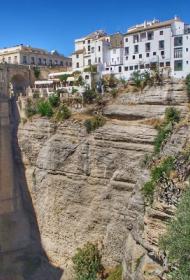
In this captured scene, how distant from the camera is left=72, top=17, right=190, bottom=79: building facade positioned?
29333 millimetres

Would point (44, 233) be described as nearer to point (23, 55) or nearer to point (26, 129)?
point (26, 129)

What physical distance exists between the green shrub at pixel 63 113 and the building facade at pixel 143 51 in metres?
5.54

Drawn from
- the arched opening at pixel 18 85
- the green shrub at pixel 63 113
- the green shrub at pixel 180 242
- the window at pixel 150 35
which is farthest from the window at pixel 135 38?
the green shrub at pixel 180 242

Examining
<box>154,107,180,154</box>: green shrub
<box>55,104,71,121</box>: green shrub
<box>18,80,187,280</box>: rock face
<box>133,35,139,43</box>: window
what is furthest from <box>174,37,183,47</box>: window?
<box>55,104,71,121</box>: green shrub

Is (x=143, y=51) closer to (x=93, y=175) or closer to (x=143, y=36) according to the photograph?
(x=143, y=36)

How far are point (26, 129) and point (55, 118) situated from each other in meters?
2.64

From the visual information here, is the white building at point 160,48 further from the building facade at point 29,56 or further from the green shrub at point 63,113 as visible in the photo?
the building facade at point 29,56

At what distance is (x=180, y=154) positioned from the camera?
61.9ft

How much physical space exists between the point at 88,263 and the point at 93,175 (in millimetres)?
5189

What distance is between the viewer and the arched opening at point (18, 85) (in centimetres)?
3422

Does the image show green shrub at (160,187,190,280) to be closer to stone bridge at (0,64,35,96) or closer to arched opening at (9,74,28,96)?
stone bridge at (0,64,35,96)

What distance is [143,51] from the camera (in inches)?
1264

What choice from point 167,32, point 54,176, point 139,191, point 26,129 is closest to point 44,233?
point 54,176

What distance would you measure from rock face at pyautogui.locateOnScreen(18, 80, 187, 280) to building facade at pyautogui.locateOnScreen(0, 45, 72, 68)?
11.5 metres
